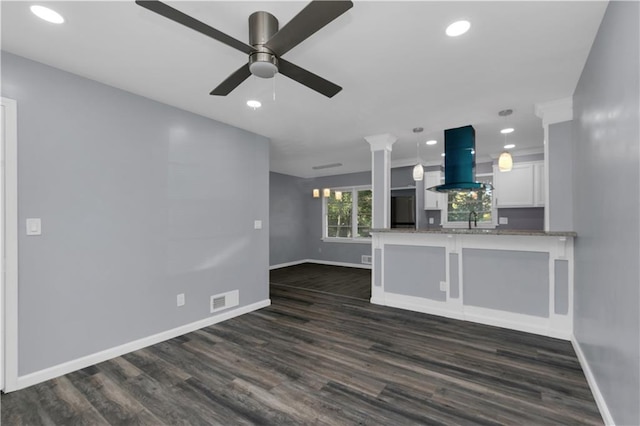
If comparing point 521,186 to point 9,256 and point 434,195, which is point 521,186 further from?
point 9,256

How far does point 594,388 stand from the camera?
2.09 meters

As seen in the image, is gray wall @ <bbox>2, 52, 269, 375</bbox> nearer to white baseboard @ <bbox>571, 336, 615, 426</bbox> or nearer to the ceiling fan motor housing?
the ceiling fan motor housing

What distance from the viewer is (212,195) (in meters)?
3.62

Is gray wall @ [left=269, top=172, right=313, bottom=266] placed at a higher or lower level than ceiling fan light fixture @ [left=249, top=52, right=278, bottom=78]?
lower

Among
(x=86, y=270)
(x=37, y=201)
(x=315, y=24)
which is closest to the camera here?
(x=315, y=24)

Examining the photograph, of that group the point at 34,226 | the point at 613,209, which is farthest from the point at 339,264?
the point at 613,209

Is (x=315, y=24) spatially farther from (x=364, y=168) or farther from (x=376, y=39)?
(x=364, y=168)

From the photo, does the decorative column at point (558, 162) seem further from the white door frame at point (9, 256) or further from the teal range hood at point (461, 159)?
the white door frame at point (9, 256)

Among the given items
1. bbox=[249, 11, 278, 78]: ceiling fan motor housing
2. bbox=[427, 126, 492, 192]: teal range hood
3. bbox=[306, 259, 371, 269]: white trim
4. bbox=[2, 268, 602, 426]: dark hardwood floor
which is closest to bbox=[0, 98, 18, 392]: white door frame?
bbox=[2, 268, 602, 426]: dark hardwood floor

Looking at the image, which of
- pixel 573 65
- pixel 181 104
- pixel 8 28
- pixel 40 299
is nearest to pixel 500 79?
pixel 573 65

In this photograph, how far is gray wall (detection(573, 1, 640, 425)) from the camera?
1.37m

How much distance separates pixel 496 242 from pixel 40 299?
4563mm

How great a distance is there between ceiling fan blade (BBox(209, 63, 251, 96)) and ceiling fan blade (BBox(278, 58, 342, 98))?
232 mm

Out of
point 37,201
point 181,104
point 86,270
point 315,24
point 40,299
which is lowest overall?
point 40,299
